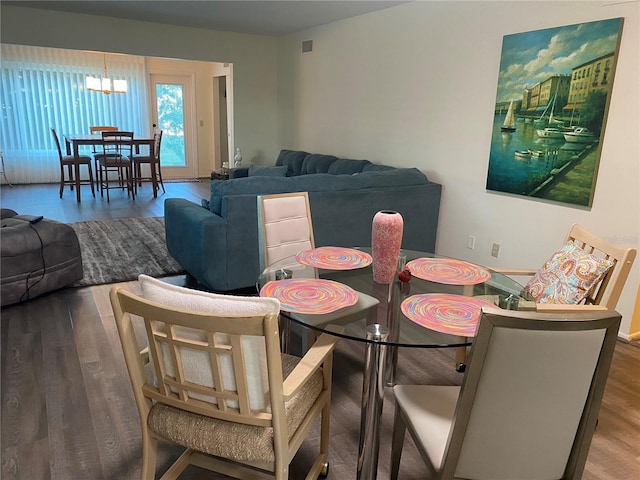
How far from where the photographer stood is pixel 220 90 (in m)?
Result: 9.04

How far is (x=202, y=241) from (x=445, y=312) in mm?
2125

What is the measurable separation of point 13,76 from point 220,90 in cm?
339

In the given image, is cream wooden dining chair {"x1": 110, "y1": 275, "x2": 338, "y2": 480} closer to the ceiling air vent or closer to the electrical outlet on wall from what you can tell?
the electrical outlet on wall

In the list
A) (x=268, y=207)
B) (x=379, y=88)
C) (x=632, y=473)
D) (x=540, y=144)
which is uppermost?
(x=379, y=88)

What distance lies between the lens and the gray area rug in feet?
12.9

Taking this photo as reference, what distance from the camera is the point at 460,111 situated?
3.98 m

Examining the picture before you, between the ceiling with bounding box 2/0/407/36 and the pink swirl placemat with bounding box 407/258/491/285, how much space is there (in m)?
3.24

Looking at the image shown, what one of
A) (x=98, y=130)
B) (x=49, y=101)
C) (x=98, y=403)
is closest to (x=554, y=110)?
(x=98, y=403)

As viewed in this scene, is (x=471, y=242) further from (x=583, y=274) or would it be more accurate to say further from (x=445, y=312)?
(x=445, y=312)

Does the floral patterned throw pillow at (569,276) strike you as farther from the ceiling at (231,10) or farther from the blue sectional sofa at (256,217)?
the ceiling at (231,10)

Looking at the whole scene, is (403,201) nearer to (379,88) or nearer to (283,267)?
(379,88)

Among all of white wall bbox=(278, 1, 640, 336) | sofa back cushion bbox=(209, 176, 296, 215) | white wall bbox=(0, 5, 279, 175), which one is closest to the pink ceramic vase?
sofa back cushion bbox=(209, 176, 296, 215)

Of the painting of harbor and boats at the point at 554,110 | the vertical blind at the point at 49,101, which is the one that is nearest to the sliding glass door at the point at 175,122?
the vertical blind at the point at 49,101

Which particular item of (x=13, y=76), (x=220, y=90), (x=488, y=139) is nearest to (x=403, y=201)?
(x=488, y=139)
